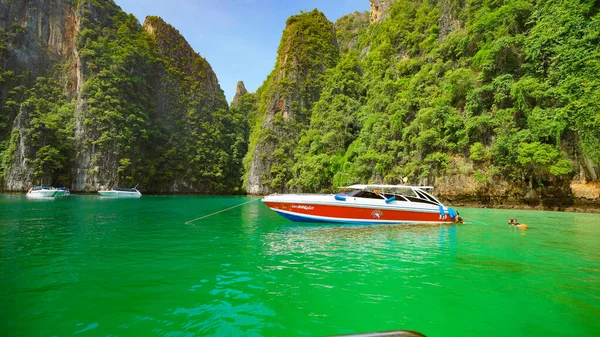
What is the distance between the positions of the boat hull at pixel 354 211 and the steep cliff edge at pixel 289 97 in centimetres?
4576

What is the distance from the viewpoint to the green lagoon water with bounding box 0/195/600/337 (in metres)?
4.05

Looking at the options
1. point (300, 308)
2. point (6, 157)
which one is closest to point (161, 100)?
point (6, 157)

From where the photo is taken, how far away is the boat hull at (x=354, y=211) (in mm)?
14625

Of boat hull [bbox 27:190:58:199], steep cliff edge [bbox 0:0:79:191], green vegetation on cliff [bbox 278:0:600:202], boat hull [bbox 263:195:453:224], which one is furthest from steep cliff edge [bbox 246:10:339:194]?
boat hull [bbox 263:195:453:224]

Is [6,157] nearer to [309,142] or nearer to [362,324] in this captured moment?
[309,142]

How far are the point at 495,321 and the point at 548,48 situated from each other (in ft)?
93.0

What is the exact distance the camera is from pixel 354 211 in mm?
14633

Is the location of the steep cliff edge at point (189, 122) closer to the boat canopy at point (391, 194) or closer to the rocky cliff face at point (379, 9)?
the rocky cliff face at point (379, 9)

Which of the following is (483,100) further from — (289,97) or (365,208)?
(289,97)

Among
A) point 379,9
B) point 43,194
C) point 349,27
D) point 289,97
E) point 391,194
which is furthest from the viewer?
point 349,27

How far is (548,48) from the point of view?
23344mm

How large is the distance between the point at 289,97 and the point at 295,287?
63973 mm

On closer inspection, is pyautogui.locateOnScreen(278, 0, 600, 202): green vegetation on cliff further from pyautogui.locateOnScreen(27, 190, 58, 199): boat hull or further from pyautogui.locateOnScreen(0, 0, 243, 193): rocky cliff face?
pyautogui.locateOnScreen(0, 0, 243, 193): rocky cliff face

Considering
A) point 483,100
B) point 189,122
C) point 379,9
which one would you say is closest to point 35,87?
point 189,122
